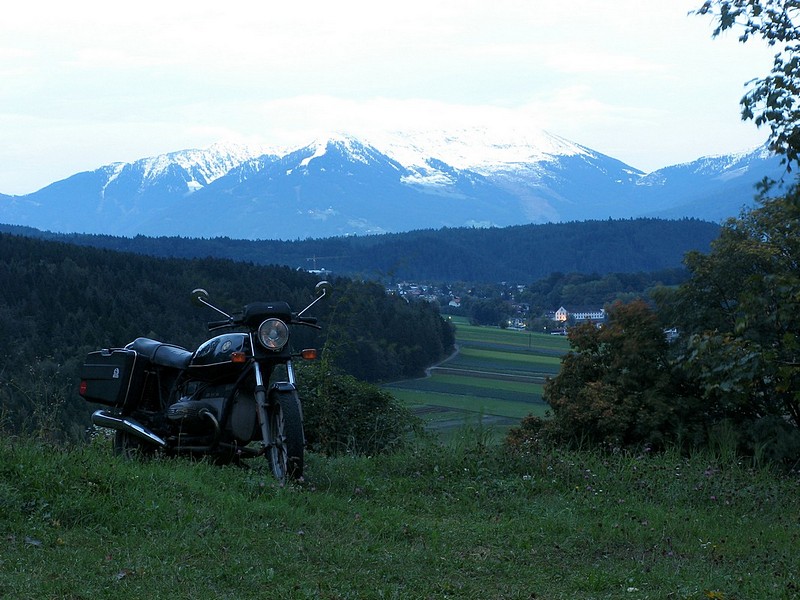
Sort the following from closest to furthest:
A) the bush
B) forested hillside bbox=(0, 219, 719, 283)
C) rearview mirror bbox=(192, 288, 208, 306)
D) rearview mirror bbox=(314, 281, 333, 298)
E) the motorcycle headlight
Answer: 1. the motorcycle headlight
2. rearview mirror bbox=(192, 288, 208, 306)
3. rearview mirror bbox=(314, 281, 333, 298)
4. the bush
5. forested hillside bbox=(0, 219, 719, 283)

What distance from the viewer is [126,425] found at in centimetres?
801

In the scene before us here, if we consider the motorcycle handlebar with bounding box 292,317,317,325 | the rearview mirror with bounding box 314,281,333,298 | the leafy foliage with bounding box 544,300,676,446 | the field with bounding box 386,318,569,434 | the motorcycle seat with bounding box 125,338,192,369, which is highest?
the rearview mirror with bounding box 314,281,333,298

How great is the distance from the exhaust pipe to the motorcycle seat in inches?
21.7

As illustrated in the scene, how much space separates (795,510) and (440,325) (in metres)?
50.4

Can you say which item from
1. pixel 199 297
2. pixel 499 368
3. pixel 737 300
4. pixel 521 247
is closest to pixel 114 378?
pixel 199 297

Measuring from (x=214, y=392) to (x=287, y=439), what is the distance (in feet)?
2.95

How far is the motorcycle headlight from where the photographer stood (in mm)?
7270

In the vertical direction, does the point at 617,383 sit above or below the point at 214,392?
below

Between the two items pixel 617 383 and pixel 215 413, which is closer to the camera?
pixel 215 413

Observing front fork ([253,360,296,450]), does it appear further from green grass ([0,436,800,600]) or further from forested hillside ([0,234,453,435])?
forested hillside ([0,234,453,435])

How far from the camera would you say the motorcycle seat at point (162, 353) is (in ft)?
26.7

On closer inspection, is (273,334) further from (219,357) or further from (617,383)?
(617,383)

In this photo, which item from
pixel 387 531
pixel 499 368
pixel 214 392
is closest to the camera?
pixel 387 531

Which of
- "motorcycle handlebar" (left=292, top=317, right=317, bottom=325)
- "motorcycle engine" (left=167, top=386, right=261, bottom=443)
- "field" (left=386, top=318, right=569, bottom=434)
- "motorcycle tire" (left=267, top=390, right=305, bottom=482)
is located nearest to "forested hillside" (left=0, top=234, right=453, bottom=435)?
"field" (left=386, top=318, right=569, bottom=434)
